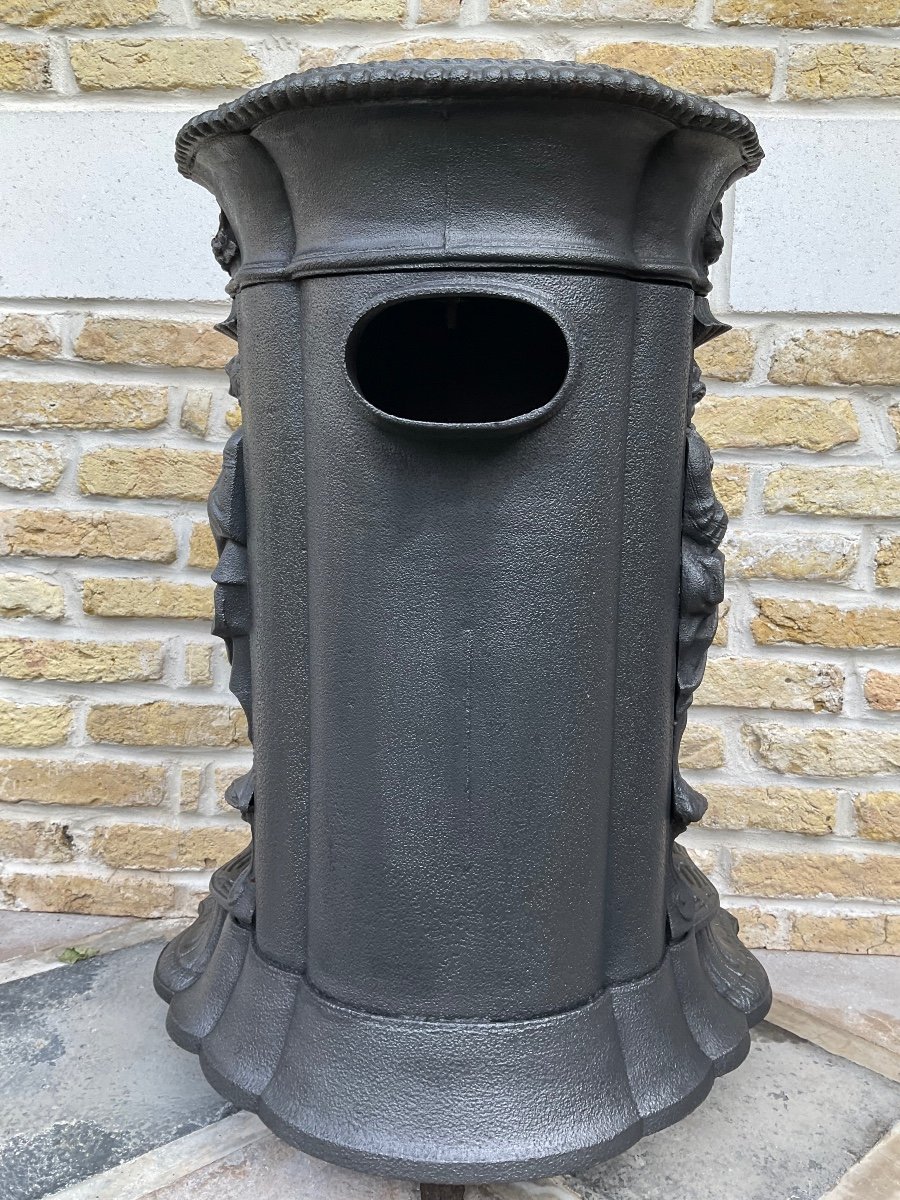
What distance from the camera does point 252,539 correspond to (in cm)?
121

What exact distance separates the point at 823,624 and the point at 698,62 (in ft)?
3.15

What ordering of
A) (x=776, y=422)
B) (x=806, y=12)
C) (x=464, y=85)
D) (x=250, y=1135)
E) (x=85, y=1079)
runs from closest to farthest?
(x=464, y=85) < (x=250, y=1135) < (x=85, y=1079) < (x=806, y=12) < (x=776, y=422)

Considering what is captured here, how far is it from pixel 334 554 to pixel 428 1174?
2.12 ft

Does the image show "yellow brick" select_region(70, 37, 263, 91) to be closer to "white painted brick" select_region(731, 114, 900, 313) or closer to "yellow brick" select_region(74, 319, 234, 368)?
"yellow brick" select_region(74, 319, 234, 368)

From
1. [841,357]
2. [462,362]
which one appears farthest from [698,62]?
[462,362]

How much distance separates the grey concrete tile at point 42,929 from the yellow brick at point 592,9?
1.75 m

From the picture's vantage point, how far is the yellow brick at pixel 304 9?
5.60 ft

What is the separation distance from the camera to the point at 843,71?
→ 169 centimetres

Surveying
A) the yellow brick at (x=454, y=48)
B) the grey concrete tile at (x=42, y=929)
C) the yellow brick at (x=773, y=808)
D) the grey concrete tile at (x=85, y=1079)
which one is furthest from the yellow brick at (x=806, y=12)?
the grey concrete tile at (x=42, y=929)

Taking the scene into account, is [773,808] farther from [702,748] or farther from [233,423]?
[233,423]

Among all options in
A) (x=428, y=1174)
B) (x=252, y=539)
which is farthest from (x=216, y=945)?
(x=252, y=539)

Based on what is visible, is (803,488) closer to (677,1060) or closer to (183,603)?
(677,1060)

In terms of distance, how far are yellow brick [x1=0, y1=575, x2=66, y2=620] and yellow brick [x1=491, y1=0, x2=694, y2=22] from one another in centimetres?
125

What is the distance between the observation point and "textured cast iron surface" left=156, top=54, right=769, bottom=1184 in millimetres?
1009
